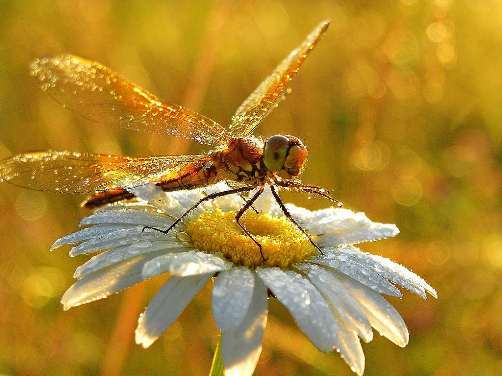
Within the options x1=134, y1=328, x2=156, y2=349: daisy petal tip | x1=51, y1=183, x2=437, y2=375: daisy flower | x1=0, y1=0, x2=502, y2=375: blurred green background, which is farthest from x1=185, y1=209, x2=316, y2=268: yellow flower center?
x1=0, y1=0, x2=502, y2=375: blurred green background

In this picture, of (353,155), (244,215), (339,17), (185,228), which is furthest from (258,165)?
(339,17)

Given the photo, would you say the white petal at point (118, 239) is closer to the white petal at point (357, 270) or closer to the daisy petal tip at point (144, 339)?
the daisy petal tip at point (144, 339)

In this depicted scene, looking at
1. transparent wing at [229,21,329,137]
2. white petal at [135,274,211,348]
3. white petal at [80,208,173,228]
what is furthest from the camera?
transparent wing at [229,21,329,137]

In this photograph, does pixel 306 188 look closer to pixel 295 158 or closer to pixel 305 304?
pixel 295 158

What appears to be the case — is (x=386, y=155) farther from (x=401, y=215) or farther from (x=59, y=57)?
(x=59, y=57)

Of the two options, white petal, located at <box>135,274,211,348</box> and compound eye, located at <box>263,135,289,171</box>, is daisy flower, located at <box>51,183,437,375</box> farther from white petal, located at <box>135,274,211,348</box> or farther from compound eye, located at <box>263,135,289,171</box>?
compound eye, located at <box>263,135,289,171</box>

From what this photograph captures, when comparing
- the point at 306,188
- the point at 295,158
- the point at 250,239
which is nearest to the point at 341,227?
the point at 306,188

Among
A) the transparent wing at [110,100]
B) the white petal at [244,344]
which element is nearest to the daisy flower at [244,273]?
the white petal at [244,344]
